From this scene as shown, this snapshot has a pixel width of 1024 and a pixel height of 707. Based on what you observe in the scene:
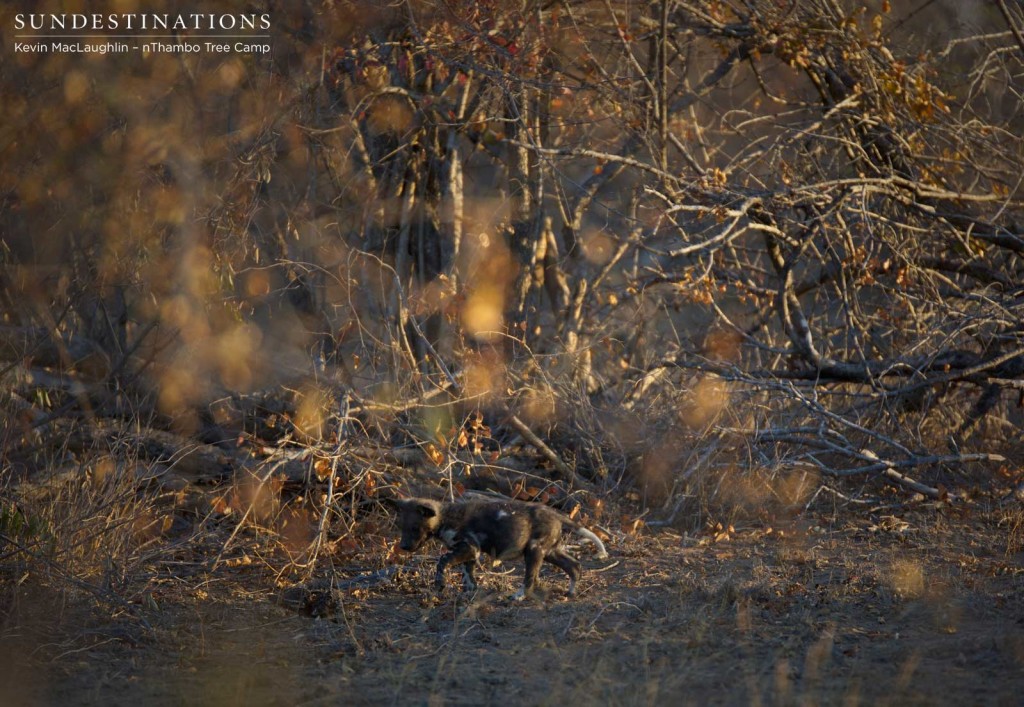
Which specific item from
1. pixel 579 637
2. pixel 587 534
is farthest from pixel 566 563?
pixel 579 637

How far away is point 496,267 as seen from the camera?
9.73 metres

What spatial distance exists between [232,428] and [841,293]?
17.5 feet

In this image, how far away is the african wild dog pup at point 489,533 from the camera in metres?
6.17

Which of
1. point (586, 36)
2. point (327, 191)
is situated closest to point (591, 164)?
point (586, 36)

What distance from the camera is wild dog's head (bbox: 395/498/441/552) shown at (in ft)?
21.0

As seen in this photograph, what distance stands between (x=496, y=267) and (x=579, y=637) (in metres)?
4.89

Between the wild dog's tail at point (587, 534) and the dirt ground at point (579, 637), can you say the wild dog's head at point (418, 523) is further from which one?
the wild dog's tail at point (587, 534)

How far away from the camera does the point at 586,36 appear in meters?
9.25

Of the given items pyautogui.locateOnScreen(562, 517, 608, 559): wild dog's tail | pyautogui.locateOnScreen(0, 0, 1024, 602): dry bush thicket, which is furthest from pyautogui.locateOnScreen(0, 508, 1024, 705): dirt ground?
pyautogui.locateOnScreen(0, 0, 1024, 602): dry bush thicket

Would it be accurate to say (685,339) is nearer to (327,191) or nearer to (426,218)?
(426,218)

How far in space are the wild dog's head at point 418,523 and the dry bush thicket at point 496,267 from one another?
744 millimetres

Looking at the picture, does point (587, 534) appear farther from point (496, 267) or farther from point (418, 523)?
point (496, 267)

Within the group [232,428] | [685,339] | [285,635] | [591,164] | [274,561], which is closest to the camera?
[285,635]

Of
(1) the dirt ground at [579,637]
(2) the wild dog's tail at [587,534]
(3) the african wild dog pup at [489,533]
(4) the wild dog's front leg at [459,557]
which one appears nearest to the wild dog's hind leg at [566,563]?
(3) the african wild dog pup at [489,533]
